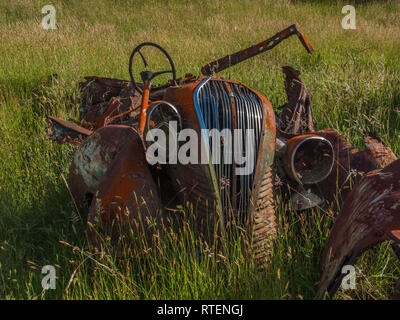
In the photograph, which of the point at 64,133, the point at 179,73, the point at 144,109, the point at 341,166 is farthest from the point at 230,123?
the point at 179,73

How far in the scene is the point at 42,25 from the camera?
934cm

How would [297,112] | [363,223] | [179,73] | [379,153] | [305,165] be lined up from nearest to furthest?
[363,223]
[305,165]
[379,153]
[297,112]
[179,73]

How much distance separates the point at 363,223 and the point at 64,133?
103 inches

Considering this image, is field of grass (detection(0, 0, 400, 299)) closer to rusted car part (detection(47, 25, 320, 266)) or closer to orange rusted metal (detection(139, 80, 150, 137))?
rusted car part (detection(47, 25, 320, 266))

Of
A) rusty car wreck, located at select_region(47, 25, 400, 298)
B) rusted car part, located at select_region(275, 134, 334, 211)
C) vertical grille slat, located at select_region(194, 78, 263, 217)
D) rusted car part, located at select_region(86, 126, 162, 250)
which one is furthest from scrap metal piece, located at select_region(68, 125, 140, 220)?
rusted car part, located at select_region(275, 134, 334, 211)

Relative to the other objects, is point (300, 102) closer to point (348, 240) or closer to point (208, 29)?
point (348, 240)

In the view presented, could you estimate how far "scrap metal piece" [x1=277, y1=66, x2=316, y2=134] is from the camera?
11.5ft

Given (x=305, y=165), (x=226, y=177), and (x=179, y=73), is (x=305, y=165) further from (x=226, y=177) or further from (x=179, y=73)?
(x=179, y=73)

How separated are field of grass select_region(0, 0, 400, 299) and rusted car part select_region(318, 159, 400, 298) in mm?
244

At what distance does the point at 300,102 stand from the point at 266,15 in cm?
846

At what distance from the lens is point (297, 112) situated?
3598 millimetres

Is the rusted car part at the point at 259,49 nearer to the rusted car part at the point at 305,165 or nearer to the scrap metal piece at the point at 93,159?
the rusted car part at the point at 305,165

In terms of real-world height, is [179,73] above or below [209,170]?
above
